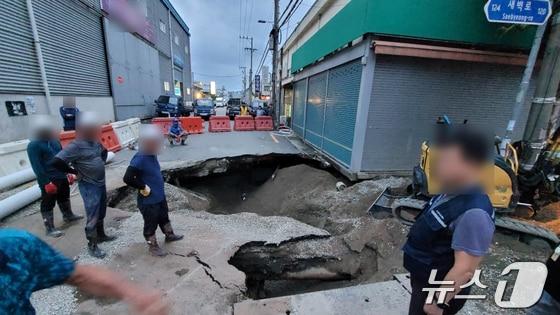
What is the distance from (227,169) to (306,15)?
9.75m

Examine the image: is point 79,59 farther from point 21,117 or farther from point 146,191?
point 146,191

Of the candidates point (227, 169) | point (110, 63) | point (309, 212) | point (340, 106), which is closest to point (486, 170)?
point (309, 212)

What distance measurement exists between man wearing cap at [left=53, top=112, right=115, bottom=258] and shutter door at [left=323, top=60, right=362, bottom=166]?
520 centimetres

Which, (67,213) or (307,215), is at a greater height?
(67,213)

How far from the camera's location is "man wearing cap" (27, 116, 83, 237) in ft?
11.1

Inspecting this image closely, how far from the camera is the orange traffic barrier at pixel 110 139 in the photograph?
26.7 feet

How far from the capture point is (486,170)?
1410mm

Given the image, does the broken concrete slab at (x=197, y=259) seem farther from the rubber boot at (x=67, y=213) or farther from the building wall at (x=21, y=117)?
the building wall at (x=21, y=117)

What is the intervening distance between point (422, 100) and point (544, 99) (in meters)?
2.17

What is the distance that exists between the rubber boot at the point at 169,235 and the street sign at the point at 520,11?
5697 mm

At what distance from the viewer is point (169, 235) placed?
3654 mm

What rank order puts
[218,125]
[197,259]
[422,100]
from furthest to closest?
[218,125], [422,100], [197,259]

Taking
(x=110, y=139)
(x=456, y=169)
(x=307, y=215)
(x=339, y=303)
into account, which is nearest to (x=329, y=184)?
(x=307, y=215)

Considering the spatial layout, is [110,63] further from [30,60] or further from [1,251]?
[1,251]
